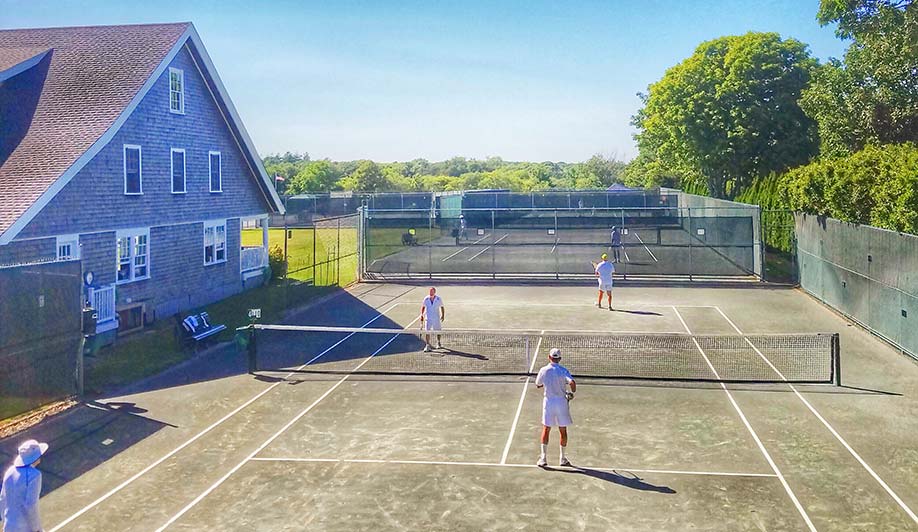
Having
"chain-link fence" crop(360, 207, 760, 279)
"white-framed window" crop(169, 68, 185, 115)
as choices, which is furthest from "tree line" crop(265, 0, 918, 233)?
"white-framed window" crop(169, 68, 185, 115)

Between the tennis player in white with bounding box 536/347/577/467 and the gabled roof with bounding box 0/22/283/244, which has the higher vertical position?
the gabled roof with bounding box 0/22/283/244

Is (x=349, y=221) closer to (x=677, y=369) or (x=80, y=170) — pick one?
(x=80, y=170)

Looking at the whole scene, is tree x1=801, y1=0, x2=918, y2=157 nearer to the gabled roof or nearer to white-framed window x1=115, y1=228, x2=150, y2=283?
the gabled roof

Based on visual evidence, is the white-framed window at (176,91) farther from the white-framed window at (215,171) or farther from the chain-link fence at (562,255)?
the chain-link fence at (562,255)

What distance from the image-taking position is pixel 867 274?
23.0m

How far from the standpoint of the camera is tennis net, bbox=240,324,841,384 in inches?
712

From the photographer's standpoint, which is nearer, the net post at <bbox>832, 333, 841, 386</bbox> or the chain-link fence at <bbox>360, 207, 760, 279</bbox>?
the net post at <bbox>832, 333, 841, 386</bbox>

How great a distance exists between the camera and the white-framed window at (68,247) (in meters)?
21.8

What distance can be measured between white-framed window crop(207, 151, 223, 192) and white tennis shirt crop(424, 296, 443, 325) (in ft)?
44.0

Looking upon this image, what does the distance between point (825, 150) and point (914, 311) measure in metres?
23.3

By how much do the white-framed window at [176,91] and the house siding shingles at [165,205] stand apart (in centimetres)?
23

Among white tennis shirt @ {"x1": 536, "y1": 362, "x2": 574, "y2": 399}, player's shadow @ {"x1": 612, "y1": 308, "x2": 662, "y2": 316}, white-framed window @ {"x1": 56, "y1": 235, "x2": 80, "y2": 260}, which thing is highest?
white-framed window @ {"x1": 56, "y1": 235, "x2": 80, "y2": 260}

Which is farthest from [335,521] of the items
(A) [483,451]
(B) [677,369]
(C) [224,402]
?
(B) [677,369]

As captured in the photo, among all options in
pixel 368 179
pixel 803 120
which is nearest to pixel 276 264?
pixel 803 120
